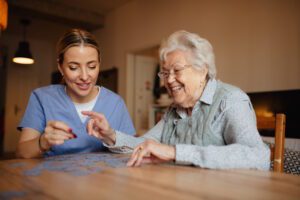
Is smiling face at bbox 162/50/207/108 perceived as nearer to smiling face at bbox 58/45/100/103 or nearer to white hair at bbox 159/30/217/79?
white hair at bbox 159/30/217/79

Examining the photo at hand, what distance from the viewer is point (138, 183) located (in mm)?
781

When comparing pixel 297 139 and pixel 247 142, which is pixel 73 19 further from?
pixel 247 142

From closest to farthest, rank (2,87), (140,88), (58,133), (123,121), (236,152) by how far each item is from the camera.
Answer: (236,152) < (58,133) < (123,121) < (140,88) < (2,87)

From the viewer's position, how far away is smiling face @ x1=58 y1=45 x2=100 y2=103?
5.01ft

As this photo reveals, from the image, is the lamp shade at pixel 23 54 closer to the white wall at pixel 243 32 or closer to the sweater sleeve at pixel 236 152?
the white wall at pixel 243 32

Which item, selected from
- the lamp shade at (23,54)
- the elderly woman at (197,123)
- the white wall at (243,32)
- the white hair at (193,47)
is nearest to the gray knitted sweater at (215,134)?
the elderly woman at (197,123)

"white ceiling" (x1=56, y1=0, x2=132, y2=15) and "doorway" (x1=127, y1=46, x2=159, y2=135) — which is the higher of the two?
"white ceiling" (x1=56, y1=0, x2=132, y2=15)

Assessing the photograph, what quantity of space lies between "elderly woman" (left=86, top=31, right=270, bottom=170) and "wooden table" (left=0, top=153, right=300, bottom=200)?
0.07m

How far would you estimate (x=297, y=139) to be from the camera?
9.29 ft

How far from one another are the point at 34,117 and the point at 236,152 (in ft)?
3.60

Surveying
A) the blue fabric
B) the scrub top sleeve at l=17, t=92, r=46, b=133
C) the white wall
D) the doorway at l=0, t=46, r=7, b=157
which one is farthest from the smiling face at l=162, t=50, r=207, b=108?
the doorway at l=0, t=46, r=7, b=157

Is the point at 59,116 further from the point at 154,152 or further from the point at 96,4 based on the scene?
the point at 96,4

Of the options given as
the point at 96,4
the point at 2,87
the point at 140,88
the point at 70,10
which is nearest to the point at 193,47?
the point at 140,88

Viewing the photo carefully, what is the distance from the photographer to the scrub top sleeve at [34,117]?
152 cm
